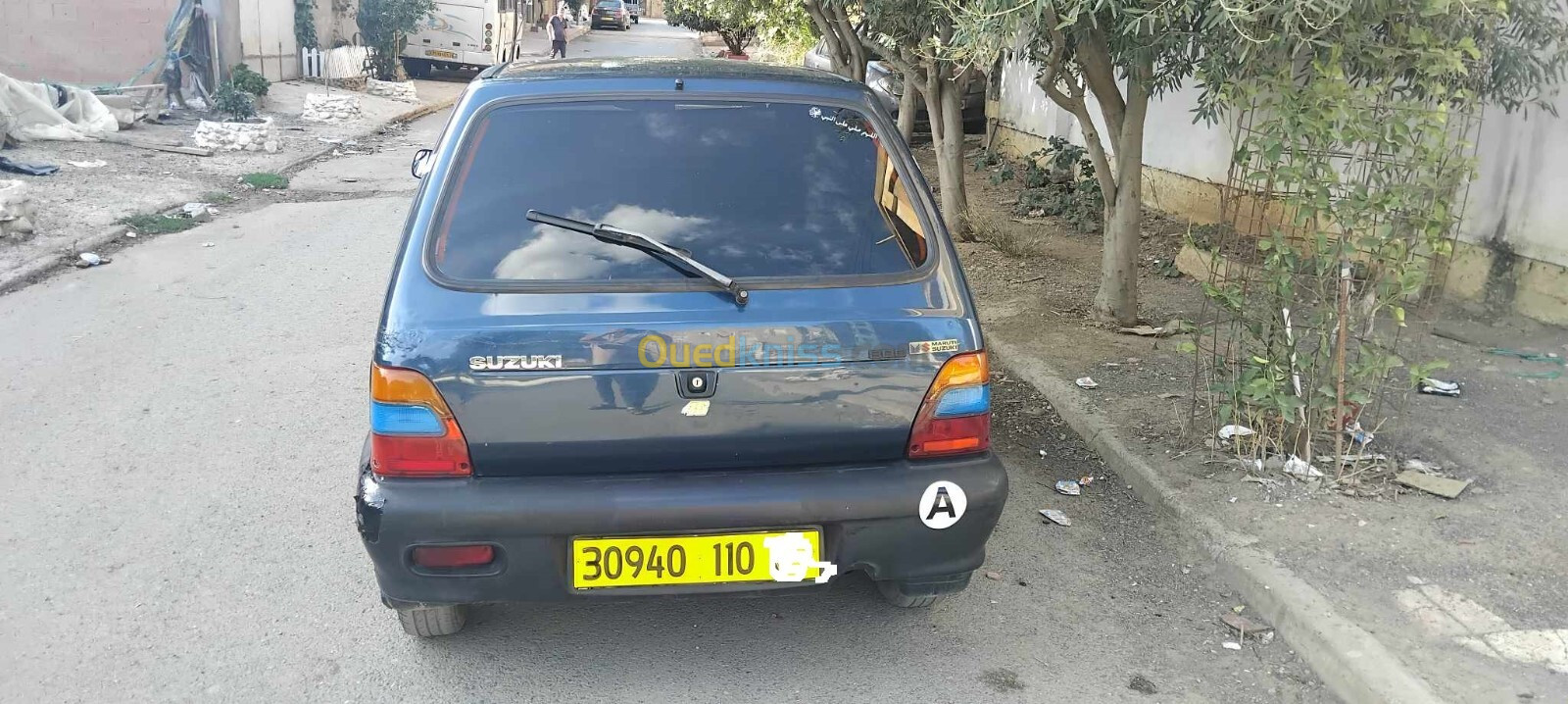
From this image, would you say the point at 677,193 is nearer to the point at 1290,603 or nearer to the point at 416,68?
the point at 1290,603

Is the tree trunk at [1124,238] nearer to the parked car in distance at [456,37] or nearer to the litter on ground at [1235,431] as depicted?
the litter on ground at [1235,431]

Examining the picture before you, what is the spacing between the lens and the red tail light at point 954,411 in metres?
2.94

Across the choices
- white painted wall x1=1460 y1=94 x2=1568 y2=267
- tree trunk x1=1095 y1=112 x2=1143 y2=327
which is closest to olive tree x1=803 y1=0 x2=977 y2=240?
tree trunk x1=1095 y1=112 x2=1143 y2=327

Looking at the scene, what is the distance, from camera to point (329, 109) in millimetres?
17516

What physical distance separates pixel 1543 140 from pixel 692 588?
225 inches

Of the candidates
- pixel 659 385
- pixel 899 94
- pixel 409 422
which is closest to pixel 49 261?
pixel 409 422

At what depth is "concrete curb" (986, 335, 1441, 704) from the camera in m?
3.13

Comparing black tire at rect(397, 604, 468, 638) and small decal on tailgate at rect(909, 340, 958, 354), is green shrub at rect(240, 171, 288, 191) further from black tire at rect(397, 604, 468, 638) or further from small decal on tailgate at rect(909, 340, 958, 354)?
small decal on tailgate at rect(909, 340, 958, 354)

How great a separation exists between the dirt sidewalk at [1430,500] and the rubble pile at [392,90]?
1713 centimetres

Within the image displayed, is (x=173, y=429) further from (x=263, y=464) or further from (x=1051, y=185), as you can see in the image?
(x=1051, y=185)

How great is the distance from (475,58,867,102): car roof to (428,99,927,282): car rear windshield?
0.07 metres

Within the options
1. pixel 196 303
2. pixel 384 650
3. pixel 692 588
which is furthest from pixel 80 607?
pixel 196 303

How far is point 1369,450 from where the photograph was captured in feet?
15.2

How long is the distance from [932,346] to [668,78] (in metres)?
1.15
